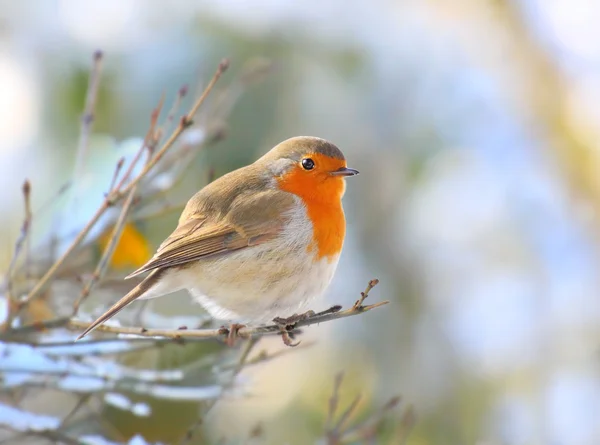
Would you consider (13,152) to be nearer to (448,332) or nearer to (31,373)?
(31,373)

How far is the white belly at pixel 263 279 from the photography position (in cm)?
202

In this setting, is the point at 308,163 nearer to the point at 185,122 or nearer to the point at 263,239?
the point at 263,239

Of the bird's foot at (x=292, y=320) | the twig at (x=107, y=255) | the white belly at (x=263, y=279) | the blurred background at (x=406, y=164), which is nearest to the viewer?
the bird's foot at (x=292, y=320)

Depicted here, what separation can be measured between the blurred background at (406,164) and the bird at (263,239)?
5.80ft

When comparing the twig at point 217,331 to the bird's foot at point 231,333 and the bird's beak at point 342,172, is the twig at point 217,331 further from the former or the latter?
the bird's beak at point 342,172

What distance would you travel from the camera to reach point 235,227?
7.00 ft

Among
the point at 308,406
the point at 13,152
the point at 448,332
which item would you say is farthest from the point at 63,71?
the point at 448,332

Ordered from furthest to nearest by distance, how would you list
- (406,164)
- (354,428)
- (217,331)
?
1. (406,164)
2. (354,428)
3. (217,331)

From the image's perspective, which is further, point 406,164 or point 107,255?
point 406,164

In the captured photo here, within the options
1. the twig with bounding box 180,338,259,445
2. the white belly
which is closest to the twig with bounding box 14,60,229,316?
the white belly

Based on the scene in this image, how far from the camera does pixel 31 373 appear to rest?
6.56 ft

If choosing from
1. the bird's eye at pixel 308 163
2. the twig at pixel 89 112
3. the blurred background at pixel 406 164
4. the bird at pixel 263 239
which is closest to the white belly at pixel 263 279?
the bird at pixel 263 239

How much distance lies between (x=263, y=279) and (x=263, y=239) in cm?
14

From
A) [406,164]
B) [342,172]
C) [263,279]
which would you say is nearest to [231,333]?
[263,279]
